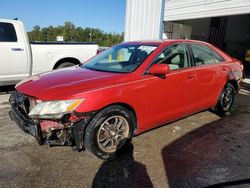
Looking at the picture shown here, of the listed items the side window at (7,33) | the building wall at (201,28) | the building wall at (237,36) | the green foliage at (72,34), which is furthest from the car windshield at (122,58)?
the green foliage at (72,34)

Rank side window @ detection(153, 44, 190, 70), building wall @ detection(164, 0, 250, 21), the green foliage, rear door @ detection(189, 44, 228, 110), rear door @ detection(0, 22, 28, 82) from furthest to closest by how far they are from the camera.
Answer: the green foliage → building wall @ detection(164, 0, 250, 21) → rear door @ detection(0, 22, 28, 82) → rear door @ detection(189, 44, 228, 110) → side window @ detection(153, 44, 190, 70)

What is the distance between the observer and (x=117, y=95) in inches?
119

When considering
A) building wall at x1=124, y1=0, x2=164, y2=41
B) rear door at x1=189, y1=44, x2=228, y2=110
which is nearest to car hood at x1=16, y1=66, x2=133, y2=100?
rear door at x1=189, y1=44, x2=228, y2=110

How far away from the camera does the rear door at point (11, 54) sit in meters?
5.91

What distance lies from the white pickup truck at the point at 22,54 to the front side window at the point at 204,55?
3.74m


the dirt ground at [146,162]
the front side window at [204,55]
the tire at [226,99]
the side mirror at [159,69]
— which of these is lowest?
the dirt ground at [146,162]

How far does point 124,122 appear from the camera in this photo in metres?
3.26

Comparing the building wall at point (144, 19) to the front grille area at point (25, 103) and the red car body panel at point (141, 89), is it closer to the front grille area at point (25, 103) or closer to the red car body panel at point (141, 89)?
the red car body panel at point (141, 89)

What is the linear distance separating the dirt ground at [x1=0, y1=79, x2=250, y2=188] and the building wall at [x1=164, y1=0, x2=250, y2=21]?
16.8ft

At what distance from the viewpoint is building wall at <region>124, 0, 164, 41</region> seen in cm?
1109

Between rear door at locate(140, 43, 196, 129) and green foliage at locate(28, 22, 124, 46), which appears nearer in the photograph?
rear door at locate(140, 43, 196, 129)

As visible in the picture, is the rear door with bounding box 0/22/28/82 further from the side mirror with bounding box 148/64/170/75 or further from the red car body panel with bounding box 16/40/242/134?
the side mirror with bounding box 148/64/170/75

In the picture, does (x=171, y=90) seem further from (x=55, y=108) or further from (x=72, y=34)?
(x=72, y=34)

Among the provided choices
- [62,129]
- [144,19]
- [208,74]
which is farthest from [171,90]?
[144,19]
